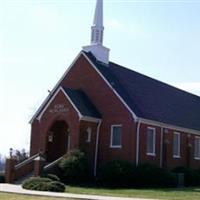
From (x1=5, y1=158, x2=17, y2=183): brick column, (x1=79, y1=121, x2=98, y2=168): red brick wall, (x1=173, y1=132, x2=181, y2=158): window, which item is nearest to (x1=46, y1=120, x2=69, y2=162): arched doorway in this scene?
(x1=79, y1=121, x2=98, y2=168): red brick wall

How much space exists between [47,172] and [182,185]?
36.1ft

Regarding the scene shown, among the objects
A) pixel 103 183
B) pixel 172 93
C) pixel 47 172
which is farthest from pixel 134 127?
pixel 172 93

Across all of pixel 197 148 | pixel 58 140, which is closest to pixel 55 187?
pixel 58 140

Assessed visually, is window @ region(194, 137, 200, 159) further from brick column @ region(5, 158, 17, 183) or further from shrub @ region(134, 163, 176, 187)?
brick column @ region(5, 158, 17, 183)

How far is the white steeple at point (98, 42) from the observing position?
43219 mm

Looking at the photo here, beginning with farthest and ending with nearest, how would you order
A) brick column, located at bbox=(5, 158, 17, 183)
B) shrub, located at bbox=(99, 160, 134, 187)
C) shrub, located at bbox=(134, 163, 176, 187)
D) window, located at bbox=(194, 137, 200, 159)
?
window, located at bbox=(194, 137, 200, 159), brick column, located at bbox=(5, 158, 17, 183), shrub, located at bbox=(134, 163, 176, 187), shrub, located at bbox=(99, 160, 134, 187)

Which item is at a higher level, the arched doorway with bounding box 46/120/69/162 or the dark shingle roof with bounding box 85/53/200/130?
the dark shingle roof with bounding box 85/53/200/130

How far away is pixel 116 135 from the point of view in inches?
1555

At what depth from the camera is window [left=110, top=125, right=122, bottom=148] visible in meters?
39.2

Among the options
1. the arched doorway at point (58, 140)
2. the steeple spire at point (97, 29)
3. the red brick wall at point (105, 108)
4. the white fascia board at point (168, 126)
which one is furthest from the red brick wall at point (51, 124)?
the steeple spire at point (97, 29)

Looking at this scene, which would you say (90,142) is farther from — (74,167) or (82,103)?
(74,167)

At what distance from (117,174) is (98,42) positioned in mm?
13661

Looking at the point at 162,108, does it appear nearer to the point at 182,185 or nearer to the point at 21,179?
the point at 182,185

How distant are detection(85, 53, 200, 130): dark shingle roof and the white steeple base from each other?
1.90 ft
